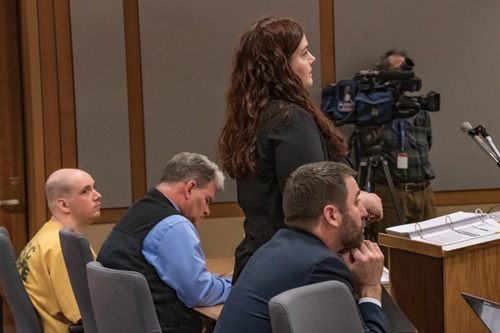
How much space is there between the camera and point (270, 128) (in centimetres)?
221

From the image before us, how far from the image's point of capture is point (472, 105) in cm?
555

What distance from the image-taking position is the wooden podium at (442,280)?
2.34 metres

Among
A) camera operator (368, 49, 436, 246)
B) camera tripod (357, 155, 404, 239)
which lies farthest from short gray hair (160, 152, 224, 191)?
camera operator (368, 49, 436, 246)

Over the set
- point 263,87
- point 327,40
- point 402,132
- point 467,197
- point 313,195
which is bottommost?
point 467,197

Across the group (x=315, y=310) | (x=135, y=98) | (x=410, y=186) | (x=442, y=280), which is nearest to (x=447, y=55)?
(x=410, y=186)

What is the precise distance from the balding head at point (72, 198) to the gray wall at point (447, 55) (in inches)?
97.7

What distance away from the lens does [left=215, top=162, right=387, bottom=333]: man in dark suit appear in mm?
1798

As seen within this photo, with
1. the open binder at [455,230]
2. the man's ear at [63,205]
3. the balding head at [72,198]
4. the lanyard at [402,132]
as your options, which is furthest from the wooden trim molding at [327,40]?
the open binder at [455,230]

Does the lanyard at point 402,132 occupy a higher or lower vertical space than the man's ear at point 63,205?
higher

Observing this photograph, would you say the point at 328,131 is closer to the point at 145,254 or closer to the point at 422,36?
the point at 145,254

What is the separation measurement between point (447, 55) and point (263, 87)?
354cm

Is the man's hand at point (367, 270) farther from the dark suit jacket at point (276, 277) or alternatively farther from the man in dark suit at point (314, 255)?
the dark suit jacket at point (276, 277)

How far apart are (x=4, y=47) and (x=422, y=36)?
9.47 ft

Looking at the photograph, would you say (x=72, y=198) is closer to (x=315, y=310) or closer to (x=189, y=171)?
(x=189, y=171)
